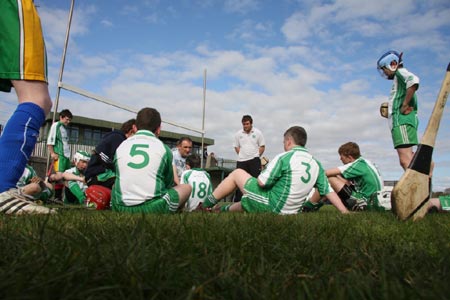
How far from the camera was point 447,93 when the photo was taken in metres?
3.14

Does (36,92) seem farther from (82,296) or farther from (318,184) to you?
(318,184)

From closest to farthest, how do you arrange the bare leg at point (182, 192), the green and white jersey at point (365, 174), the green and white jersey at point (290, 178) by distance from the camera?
the bare leg at point (182, 192)
the green and white jersey at point (290, 178)
the green and white jersey at point (365, 174)

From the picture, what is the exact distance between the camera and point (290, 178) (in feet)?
15.1

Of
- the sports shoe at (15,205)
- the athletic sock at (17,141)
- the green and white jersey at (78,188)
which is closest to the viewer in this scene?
the sports shoe at (15,205)

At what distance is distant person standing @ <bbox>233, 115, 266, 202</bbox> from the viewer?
32.1ft

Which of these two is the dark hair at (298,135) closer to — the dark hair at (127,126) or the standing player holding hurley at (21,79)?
the standing player holding hurley at (21,79)

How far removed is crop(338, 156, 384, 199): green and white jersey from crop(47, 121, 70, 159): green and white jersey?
6.86 m

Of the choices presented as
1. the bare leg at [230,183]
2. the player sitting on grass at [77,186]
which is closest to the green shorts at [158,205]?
the bare leg at [230,183]

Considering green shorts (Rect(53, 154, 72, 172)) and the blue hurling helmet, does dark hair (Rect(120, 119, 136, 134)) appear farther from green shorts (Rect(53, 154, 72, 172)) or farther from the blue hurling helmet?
the blue hurling helmet

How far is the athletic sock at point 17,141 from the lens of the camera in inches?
111

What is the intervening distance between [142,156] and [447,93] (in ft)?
9.79

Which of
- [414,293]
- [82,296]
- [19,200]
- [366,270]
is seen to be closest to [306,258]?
[366,270]

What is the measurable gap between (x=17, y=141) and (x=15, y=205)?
1.79 feet

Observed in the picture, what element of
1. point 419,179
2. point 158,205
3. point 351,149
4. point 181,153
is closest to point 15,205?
point 158,205
